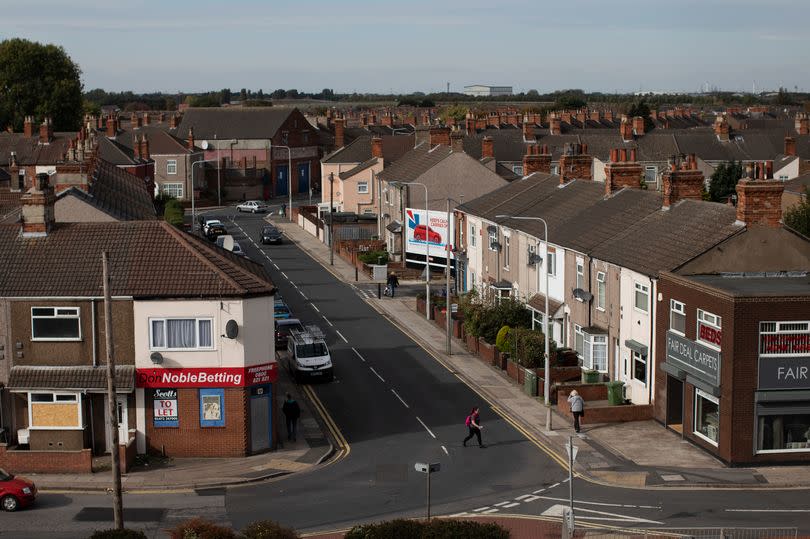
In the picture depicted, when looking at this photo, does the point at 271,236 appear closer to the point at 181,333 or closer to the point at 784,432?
the point at 181,333

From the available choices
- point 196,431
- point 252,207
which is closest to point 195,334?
point 196,431

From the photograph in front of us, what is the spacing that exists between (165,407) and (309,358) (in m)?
12.3

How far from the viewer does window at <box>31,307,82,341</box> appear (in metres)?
37.2

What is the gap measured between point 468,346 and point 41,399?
23137 mm

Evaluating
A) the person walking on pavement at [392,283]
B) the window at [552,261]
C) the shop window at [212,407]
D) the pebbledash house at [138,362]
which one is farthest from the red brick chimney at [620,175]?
the shop window at [212,407]

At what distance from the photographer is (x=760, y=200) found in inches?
1590

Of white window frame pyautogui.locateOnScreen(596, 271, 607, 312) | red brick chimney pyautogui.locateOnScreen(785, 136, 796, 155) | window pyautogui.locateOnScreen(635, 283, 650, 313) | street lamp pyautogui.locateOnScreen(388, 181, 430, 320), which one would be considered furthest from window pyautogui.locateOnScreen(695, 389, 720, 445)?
red brick chimney pyautogui.locateOnScreen(785, 136, 796, 155)

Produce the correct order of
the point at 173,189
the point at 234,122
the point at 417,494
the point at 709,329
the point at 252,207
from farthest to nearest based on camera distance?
the point at 234,122 < the point at 173,189 < the point at 252,207 < the point at 709,329 < the point at 417,494

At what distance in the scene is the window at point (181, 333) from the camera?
3719 cm

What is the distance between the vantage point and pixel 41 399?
1462 inches

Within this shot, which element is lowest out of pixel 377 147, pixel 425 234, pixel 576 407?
pixel 576 407

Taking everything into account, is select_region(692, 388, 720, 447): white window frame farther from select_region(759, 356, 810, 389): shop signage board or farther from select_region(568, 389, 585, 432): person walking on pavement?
select_region(568, 389, 585, 432): person walking on pavement

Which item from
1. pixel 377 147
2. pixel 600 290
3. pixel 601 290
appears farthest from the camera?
pixel 377 147

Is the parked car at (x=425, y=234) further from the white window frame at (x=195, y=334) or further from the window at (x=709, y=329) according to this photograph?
the white window frame at (x=195, y=334)
